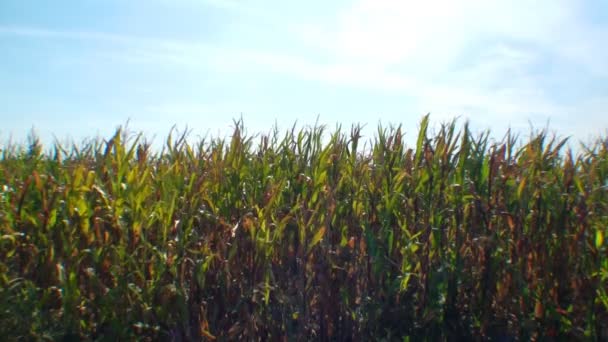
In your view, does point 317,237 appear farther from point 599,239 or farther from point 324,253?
point 599,239

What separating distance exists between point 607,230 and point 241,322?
243 centimetres

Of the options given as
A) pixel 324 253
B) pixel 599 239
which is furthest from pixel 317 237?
pixel 599 239

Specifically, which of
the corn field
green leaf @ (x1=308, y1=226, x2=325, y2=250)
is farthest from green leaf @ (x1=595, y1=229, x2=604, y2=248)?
green leaf @ (x1=308, y1=226, x2=325, y2=250)

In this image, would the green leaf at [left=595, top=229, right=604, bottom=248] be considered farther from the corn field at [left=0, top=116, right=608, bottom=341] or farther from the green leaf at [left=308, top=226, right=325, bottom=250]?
the green leaf at [left=308, top=226, right=325, bottom=250]

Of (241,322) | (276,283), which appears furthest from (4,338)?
(276,283)

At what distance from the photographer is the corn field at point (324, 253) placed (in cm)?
400

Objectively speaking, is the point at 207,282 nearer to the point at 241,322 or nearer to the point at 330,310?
the point at 241,322

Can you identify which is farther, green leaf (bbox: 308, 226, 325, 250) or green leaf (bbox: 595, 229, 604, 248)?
green leaf (bbox: 308, 226, 325, 250)

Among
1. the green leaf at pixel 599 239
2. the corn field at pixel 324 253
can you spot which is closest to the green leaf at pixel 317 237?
the corn field at pixel 324 253

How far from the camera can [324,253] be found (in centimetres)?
415

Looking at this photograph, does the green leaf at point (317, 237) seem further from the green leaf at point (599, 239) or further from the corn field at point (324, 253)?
the green leaf at point (599, 239)

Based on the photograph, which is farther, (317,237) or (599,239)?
(317,237)

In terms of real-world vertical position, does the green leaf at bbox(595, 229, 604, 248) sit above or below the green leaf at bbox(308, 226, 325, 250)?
above

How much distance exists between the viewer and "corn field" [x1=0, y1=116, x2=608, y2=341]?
400 cm
